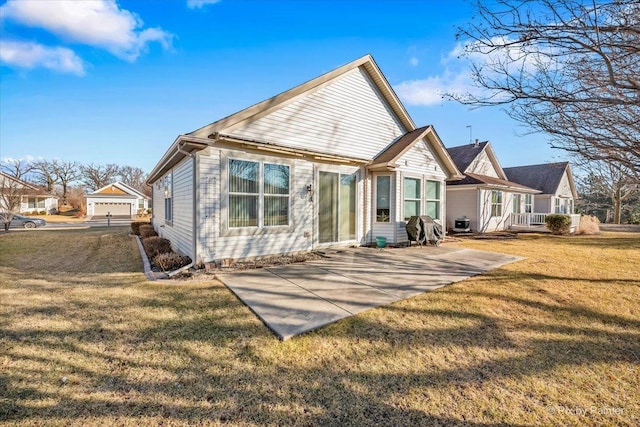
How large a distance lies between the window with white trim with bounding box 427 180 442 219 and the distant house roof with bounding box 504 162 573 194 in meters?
19.8

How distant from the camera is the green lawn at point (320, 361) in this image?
241cm

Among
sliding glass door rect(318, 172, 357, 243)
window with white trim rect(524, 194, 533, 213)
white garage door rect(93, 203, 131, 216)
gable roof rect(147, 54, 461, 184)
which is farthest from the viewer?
white garage door rect(93, 203, 131, 216)

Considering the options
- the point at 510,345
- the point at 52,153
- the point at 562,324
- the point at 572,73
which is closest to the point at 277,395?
the point at 510,345

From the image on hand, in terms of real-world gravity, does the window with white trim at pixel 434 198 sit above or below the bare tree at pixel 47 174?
below

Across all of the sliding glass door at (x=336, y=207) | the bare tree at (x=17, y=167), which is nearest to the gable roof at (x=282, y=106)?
the sliding glass door at (x=336, y=207)

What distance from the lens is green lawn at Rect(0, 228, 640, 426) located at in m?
2.41

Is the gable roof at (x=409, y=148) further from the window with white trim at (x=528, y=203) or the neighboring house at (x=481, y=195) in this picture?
the window with white trim at (x=528, y=203)

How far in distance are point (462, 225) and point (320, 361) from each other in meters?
16.2

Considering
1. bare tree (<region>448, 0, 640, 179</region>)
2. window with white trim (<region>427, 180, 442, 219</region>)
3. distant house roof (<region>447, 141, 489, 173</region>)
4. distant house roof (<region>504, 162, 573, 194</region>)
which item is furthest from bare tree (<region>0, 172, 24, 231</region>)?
distant house roof (<region>504, 162, 573, 194</region>)

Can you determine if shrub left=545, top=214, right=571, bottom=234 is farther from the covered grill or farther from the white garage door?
the white garage door

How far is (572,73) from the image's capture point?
507cm

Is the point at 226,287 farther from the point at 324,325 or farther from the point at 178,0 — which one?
the point at 178,0

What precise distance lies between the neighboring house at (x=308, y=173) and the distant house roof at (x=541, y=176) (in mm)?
19380

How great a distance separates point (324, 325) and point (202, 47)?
1247 cm
